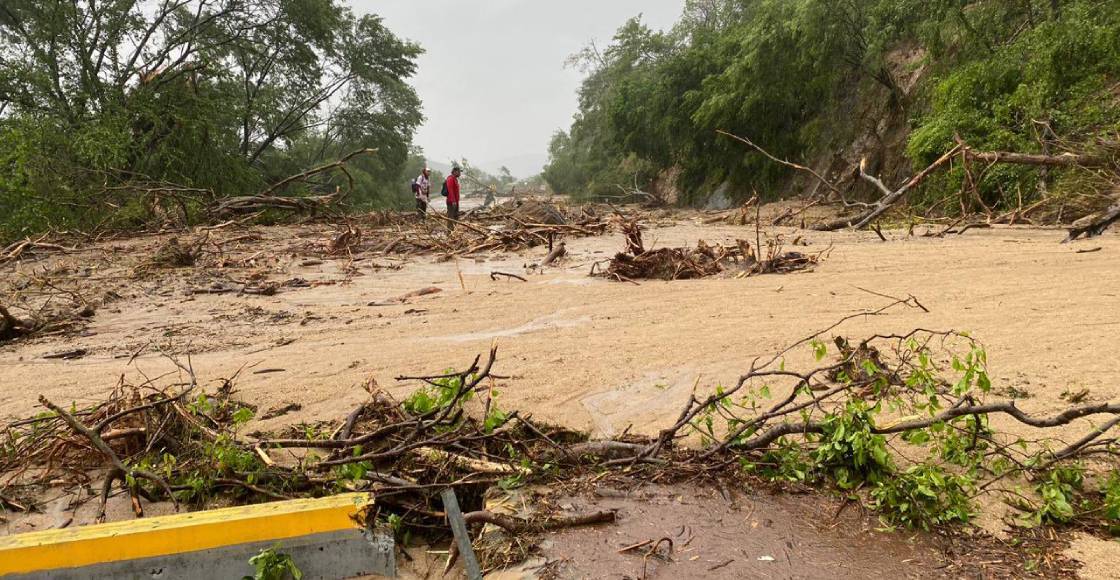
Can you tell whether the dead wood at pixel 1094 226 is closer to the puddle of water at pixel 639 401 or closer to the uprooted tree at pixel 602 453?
the uprooted tree at pixel 602 453

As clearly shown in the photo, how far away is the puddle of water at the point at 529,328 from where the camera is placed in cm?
523

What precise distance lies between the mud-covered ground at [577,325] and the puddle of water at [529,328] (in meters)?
0.03

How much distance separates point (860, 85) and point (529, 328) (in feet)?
58.7

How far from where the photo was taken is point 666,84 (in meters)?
25.2

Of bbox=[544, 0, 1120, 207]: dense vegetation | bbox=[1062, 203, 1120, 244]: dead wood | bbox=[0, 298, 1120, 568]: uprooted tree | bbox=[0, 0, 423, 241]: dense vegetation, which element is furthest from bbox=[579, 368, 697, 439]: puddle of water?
bbox=[0, 0, 423, 241]: dense vegetation

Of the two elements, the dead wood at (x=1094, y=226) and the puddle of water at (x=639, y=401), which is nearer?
the puddle of water at (x=639, y=401)

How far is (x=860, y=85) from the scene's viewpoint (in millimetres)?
19719

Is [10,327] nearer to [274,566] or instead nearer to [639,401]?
[274,566]

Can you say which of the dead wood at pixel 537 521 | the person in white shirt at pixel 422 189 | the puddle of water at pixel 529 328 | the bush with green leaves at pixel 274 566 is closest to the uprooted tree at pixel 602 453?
the dead wood at pixel 537 521

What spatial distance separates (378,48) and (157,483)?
30408 mm

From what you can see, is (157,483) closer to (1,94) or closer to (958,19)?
(958,19)

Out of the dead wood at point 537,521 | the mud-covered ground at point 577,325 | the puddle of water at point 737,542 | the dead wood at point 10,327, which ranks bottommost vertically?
the puddle of water at point 737,542

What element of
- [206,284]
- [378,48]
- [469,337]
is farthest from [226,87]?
[469,337]

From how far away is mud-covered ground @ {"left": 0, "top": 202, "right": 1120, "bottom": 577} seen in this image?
3676 millimetres
